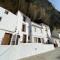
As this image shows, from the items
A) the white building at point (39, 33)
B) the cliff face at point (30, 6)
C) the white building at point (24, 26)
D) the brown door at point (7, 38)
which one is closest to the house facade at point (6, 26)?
the brown door at point (7, 38)

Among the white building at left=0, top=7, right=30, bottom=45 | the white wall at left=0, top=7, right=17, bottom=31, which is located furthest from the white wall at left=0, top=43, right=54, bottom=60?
the white wall at left=0, top=7, right=17, bottom=31

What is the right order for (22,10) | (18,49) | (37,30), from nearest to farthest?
(18,49) < (22,10) < (37,30)

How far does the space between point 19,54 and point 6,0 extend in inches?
540

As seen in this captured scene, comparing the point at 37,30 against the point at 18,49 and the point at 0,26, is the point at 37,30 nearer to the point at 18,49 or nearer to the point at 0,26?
the point at 0,26

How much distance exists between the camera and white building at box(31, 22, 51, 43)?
30752mm

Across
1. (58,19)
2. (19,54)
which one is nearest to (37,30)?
(19,54)

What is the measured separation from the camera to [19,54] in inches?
592

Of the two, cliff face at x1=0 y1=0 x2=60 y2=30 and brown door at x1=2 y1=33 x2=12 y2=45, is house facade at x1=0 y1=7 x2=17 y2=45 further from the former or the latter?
cliff face at x1=0 y1=0 x2=60 y2=30

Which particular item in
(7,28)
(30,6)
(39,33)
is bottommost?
(7,28)

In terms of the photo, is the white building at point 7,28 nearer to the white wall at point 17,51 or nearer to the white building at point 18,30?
the white building at point 18,30

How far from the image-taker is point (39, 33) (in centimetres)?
3331

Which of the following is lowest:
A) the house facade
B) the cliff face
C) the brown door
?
the brown door

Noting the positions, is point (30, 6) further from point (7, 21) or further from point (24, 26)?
point (7, 21)

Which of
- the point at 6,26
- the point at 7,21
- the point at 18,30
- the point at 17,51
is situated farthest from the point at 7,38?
the point at 17,51
